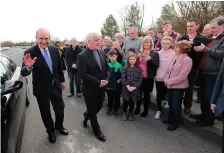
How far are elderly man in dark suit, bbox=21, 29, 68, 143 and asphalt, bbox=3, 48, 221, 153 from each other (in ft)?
1.01

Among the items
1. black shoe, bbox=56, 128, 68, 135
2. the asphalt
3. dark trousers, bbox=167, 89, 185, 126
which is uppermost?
dark trousers, bbox=167, 89, 185, 126

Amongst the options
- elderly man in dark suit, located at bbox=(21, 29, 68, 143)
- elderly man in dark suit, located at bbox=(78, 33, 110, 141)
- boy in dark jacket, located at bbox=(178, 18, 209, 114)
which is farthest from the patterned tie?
boy in dark jacket, located at bbox=(178, 18, 209, 114)

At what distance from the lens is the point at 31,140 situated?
3.58 m

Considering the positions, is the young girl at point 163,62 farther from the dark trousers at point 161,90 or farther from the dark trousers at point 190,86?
the dark trousers at point 190,86

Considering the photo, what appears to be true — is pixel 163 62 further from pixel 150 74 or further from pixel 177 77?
pixel 177 77

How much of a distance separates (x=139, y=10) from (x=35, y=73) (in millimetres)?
34107

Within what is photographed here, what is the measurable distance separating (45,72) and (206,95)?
2.75 meters

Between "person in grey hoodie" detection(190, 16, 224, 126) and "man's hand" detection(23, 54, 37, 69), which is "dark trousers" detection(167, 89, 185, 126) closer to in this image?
"person in grey hoodie" detection(190, 16, 224, 126)

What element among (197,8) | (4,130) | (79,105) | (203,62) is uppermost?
(197,8)

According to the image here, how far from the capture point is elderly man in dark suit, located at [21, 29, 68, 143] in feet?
10.3

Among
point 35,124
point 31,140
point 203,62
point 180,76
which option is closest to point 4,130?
point 31,140

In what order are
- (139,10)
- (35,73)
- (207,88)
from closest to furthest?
1. (35,73)
2. (207,88)
3. (139,10)

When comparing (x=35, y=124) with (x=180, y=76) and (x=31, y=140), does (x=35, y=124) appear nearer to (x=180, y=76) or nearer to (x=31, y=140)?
(x=31, y=140)

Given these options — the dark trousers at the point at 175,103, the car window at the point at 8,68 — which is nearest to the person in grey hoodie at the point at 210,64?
the dark trousers at the point at 175,103
